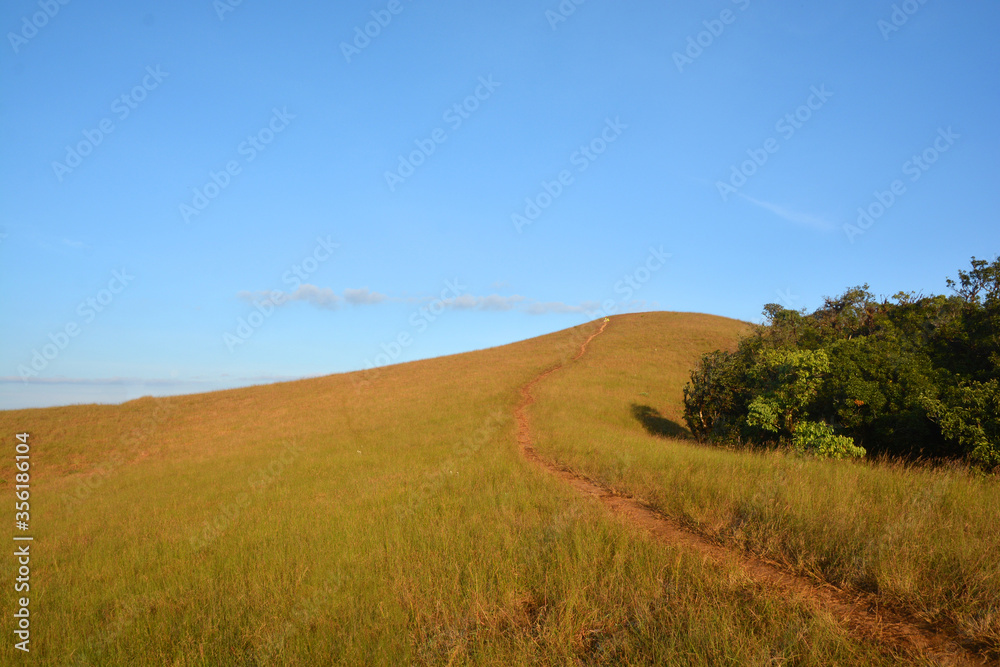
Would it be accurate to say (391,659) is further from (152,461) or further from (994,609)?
(152,461)

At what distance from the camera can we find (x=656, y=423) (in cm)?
2577

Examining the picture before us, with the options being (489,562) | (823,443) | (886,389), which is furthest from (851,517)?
(886,389)

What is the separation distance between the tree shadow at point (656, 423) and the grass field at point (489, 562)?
7437 millimetres

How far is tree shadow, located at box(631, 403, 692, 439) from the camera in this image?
79.2ft

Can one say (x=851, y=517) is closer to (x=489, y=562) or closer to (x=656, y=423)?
(x=489, y=562)

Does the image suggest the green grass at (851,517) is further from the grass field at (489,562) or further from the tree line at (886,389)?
the tree line at (886,389)

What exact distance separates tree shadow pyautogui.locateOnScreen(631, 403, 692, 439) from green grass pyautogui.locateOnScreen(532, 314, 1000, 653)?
35.8 feet

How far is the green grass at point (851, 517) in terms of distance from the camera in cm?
481

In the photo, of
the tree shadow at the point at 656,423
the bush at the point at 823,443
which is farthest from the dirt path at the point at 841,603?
the tree shadow at the point at 656,423

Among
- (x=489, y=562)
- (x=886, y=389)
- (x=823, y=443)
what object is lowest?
A: (x=489, y=562)

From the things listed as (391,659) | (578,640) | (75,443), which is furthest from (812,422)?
(75,443)

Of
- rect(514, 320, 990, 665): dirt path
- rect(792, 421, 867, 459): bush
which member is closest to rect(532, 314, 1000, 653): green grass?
rect(514, 320, 990, 665): dirt path

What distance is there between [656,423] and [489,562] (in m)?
20.8

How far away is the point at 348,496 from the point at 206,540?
355 cm
